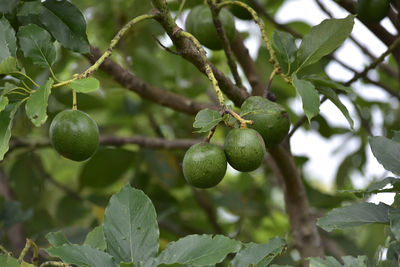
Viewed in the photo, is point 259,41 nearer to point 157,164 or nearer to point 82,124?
point 157,164

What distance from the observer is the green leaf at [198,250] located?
1.04 meters

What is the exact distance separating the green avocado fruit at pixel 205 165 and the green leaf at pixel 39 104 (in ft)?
1.06

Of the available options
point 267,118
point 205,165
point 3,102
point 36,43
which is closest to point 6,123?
point 3,102

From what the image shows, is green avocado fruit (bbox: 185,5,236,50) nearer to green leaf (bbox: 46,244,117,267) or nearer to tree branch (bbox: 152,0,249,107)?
tree branch (bbox: 152,0,249,107)

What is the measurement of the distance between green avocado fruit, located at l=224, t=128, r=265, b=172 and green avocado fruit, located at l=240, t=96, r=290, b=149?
78 mm

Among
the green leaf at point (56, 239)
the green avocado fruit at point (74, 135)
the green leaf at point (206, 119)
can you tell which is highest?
the green leaf at point (206, 119)

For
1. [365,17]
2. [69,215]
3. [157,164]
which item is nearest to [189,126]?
[157,164]

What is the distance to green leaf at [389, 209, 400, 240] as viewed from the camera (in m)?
1.04

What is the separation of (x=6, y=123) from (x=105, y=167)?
1.44 m

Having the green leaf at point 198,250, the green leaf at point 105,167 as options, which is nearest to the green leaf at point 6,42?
the green leaf at point 198,250

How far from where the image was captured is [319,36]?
133 centimetres

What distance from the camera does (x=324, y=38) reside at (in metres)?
1.33

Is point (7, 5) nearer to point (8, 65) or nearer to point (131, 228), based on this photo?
point (8, 65)

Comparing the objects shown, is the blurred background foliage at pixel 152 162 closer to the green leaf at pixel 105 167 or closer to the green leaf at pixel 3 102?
the green leaf at pixel 105 167
